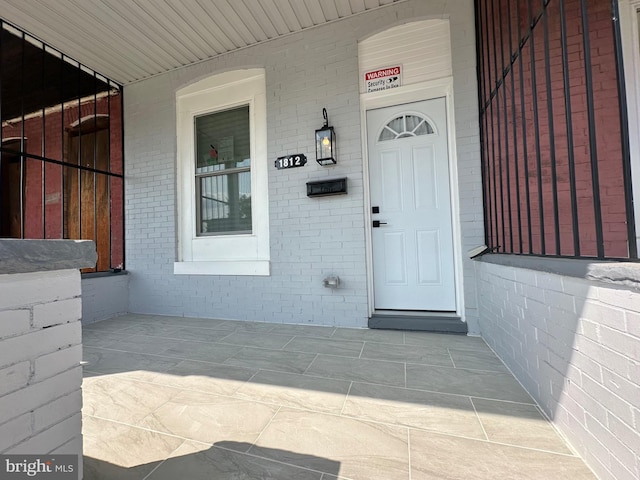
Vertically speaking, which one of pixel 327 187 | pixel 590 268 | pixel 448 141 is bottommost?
pixel 590 268

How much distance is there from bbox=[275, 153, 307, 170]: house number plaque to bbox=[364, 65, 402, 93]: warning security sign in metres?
0.97

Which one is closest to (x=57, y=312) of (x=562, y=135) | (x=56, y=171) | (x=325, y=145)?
Result: (x=325, y=145)

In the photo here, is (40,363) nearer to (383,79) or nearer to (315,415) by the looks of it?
Answer: (315,415)

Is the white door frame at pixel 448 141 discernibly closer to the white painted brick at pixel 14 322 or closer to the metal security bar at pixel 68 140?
the white painted brick at pixel 14 322

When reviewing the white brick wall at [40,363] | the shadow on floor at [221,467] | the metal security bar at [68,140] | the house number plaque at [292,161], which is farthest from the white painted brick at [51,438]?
the metal security bar at [68,140]

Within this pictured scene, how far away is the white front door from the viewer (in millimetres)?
2811

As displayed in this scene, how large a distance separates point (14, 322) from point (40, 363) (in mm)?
131

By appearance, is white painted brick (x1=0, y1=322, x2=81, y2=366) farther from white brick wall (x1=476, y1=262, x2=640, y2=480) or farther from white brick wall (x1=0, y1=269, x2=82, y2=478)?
white brick wall (x1=476, y1=262, x2=640, y2=480)

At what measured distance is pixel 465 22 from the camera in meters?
2.64

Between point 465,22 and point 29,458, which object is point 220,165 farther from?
point 29,458

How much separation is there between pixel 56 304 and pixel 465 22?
3558mm

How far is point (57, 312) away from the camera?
2.52ft

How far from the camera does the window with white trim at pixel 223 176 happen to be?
3363 mm

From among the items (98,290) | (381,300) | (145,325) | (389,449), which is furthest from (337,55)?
(98,290)
